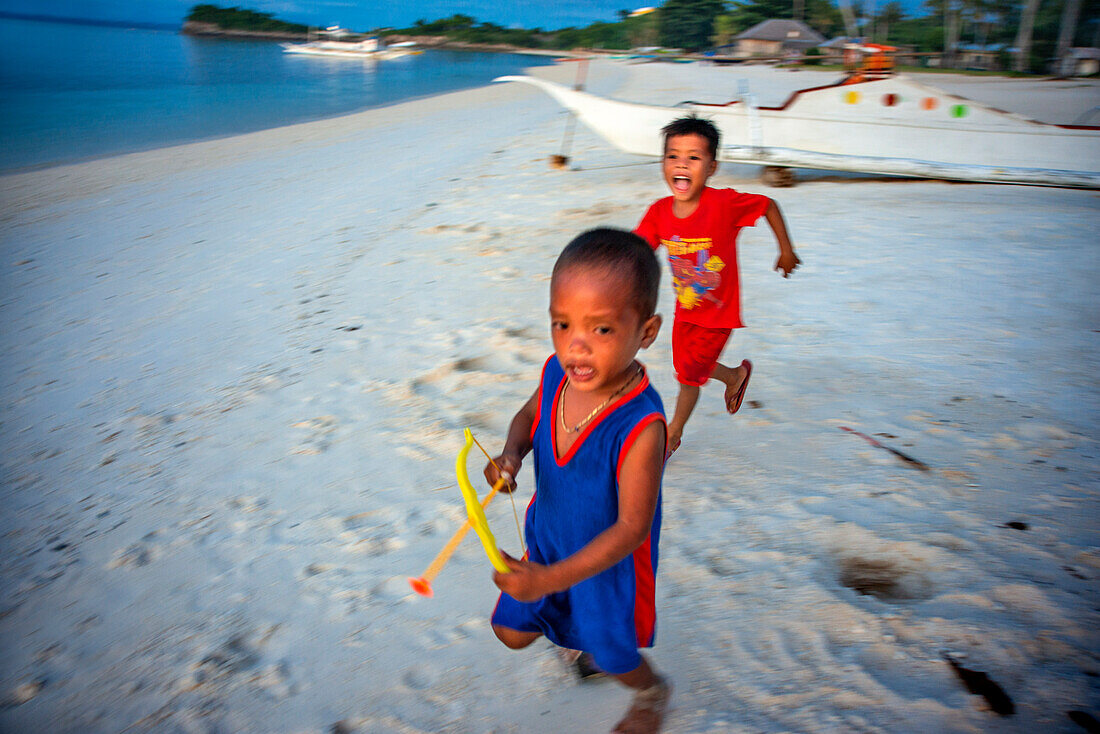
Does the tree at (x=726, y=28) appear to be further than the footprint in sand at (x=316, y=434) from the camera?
Yes

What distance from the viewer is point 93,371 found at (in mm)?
3863

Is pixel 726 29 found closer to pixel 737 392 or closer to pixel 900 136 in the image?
pixel 900 136

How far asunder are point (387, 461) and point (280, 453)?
0.51 meters

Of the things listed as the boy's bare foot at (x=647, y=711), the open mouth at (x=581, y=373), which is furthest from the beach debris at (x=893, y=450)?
the open mouth at (x=581, y=373)

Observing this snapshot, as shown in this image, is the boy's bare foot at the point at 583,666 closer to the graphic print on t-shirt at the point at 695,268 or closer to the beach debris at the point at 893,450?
the graphic print on t-shirt at the point at 695,268

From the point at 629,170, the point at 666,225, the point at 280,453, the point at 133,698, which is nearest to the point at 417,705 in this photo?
the point at 133,698

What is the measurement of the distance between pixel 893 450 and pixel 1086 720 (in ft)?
4.04

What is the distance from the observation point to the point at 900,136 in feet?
22.8

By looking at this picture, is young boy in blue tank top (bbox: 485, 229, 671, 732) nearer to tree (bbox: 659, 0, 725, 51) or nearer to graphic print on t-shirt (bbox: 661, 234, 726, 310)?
graphic print on t-shirt (bbox: 661, 234, 726, 310)

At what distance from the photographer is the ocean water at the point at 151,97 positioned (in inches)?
573

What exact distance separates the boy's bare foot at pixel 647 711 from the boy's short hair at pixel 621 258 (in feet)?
3.10

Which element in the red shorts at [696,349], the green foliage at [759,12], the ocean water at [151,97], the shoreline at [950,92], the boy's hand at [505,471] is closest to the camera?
the boy's hand at [505,471]

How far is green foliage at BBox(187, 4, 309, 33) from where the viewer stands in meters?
76.3

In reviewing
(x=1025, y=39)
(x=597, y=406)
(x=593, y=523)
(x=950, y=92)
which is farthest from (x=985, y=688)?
(x=1025, y=39)
